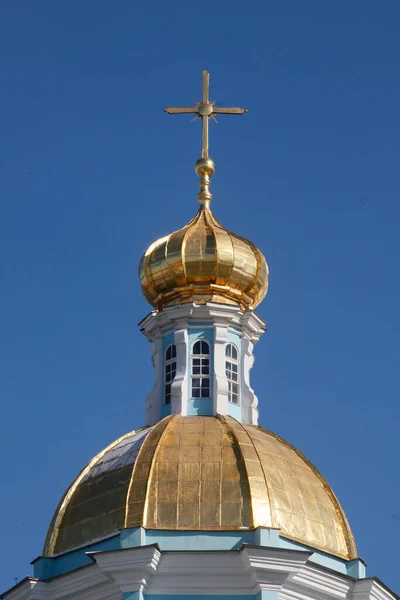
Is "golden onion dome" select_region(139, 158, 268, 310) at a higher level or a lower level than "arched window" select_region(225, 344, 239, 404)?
higher

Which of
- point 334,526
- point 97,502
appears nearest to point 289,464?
point 334,526

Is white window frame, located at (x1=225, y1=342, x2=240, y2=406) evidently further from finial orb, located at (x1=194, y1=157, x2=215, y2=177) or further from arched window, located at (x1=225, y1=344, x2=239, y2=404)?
finial orb, located at (x1=194, y1=157, x2=215, y2=177)

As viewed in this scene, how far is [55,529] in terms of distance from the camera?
23984 millimetres

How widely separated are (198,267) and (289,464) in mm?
3508

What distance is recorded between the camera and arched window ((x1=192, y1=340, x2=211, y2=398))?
83.6 ft

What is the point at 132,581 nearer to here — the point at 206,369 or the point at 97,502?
the point at 97,502

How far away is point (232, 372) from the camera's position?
85.4 ft

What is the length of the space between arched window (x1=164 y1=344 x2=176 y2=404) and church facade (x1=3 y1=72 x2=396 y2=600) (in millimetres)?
21

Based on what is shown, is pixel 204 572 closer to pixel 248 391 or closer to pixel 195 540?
pixel 195 540

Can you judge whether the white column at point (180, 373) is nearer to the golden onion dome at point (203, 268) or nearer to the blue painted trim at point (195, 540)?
the golden onion dome at point (203, 268)

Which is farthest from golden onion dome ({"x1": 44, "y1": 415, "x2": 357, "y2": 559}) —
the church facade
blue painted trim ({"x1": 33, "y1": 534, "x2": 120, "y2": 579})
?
blue painted trim ({"x1": 33, "y1": 534, "x2": 120, "y2": 579})

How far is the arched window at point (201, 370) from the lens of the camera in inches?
1003

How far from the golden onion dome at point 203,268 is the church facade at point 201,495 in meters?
0.02

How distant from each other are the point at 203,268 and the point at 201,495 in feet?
13.7
